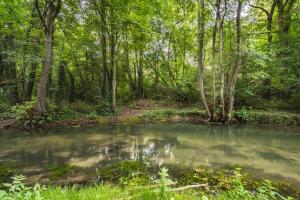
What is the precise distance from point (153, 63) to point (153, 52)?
3.56 feet

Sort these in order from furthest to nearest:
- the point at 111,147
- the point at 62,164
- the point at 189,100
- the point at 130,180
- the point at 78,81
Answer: the point at 78,81 < the point at 189,100 < the point at 111,147 < the point at 62,164 < the point at 130,180

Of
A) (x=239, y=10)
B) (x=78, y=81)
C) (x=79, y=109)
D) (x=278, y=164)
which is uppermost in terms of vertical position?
(x=239, y=10)

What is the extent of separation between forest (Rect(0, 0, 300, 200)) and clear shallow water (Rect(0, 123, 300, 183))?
0.18 meters

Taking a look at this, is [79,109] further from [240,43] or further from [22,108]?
[240,43]

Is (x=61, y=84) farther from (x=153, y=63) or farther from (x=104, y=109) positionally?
(x=153, y=63)

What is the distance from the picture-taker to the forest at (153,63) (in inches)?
396

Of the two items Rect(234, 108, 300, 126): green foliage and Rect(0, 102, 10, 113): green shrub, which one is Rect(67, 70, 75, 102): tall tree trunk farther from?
Rect(234, 108, 300, 126): green foliage

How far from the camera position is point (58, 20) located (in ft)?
43.8

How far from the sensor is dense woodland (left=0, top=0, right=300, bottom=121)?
10781 millimetres

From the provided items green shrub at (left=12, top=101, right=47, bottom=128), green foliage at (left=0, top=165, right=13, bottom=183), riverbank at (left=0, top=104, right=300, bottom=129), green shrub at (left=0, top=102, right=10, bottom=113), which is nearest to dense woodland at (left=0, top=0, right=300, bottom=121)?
green shrub at (left=12, top=101, right=47, bottom=128)

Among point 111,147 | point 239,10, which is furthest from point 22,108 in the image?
point 239,10

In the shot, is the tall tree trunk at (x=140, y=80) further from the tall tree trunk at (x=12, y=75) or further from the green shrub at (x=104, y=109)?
the tall tree trunk at (x=12, y=75)

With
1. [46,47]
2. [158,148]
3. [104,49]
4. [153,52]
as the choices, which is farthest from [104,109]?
[153,52]

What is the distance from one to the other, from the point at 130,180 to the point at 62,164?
6.88ft
